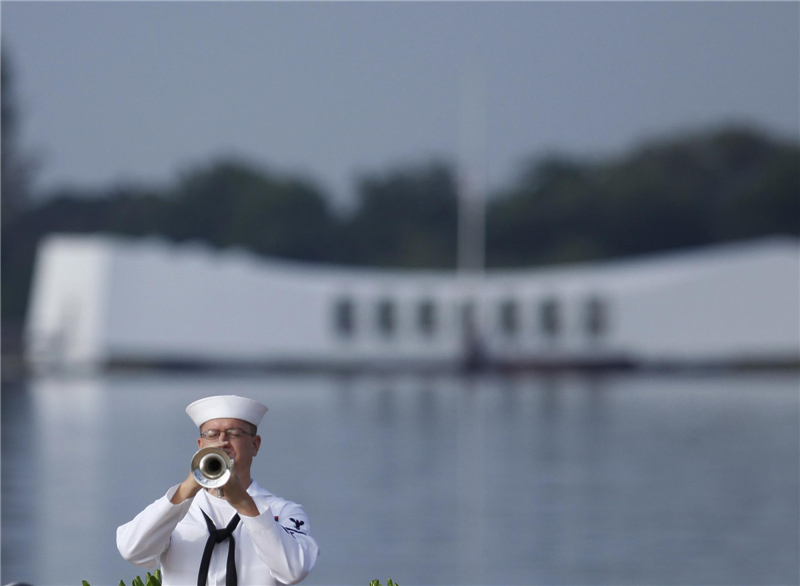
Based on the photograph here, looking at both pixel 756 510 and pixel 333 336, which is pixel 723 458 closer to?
pixel 756 510

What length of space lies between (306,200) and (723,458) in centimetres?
4525

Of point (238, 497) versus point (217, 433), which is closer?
point (238, 497)

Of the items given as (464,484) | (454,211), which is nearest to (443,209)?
(454,211)

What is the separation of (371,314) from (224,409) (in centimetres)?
3699

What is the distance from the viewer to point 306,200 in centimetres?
5878

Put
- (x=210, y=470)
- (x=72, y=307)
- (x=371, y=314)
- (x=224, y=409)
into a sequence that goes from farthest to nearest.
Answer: (x=371, y=314), (x=72, y=307), (x=224, y=409), (x=210, y=470)

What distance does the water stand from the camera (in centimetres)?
828

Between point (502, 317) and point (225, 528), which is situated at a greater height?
point (502, 317)

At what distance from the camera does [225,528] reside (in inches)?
113

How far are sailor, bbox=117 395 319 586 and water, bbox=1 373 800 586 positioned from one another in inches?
188

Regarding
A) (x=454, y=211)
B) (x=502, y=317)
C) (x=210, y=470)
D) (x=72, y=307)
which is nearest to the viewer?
(x=210, y=470)

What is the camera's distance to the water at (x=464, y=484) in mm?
8281

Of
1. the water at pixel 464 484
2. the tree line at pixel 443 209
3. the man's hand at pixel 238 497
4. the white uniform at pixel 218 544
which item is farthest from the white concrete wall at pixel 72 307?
the man's hand at pixel 238 497

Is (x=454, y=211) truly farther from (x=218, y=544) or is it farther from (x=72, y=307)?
(x=218, y=544)
